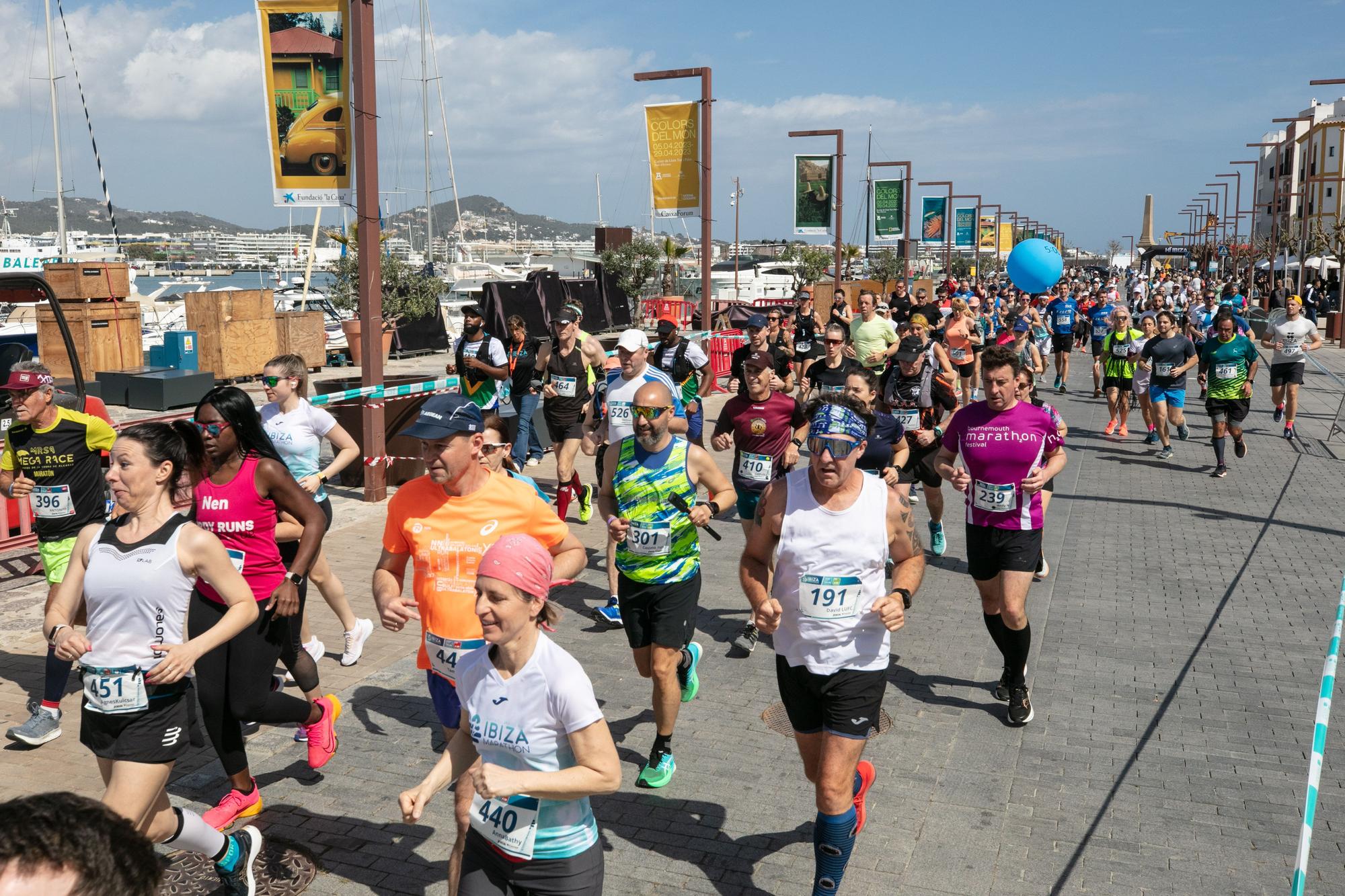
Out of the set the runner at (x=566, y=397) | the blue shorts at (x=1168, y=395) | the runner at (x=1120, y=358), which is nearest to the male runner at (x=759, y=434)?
the runner at (x=566, y=397)

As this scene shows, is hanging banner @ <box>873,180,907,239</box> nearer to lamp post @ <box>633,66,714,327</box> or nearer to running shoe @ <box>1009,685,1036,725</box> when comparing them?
lamp post @ <box>633,66,714,327</box>

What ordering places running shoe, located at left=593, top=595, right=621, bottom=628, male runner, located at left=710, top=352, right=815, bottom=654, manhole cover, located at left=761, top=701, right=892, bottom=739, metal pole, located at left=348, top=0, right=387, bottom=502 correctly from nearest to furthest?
manhole cover, located at left=761, top=701, right=892, bottom=739 → male runner, located at left=710, top=352, right=815, bottom=654 → running shoe, located at left=593, top=595, right=621, bottom=628 → metal pole, located at left=348, top=0, right=387, bottom=502

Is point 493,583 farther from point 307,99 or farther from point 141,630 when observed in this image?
point 307,99

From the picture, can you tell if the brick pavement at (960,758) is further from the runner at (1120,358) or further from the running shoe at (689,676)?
the runner at (1120,358)

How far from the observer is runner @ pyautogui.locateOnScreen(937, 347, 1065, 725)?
6.33 metres

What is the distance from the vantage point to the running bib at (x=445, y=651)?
4277 millimetres

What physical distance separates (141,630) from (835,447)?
2534 mm

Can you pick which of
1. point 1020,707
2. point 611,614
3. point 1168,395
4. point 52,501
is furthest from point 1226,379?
point 52,501

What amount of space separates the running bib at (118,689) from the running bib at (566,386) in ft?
23.6

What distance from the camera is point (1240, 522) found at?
38.2 feet

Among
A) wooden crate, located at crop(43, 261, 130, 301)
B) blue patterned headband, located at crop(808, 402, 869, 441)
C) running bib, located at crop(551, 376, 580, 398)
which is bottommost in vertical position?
running bib, located at crop(551, 376, 580, 398)

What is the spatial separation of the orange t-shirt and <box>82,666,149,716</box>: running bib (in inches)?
39.0

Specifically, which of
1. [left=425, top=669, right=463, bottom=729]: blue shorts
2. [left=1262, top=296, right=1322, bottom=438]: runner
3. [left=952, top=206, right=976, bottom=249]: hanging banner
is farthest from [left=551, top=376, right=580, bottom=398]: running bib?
[left=952, top=206, right=976, bottom=249]: hanging banner

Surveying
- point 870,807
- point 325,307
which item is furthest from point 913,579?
point 325,307
